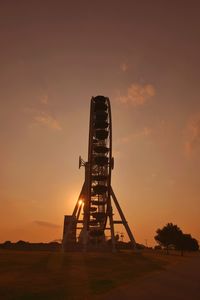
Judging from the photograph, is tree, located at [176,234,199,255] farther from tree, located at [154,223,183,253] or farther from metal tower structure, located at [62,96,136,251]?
metal tower structure, located at [62,96,136,251]

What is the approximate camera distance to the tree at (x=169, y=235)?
85.4m

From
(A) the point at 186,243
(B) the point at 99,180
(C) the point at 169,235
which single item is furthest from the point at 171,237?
(B) the point at 99,180

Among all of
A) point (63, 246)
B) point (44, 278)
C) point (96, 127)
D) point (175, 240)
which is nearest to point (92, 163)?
point (96, 127)

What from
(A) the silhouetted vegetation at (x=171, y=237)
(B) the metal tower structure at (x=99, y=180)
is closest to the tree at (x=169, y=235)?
(A) the silhouetted vegetation at (x=171, y=237)

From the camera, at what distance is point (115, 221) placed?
53.2m

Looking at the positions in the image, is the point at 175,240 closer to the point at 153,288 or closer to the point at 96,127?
the point at 96,127

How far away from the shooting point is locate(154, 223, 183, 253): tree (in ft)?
280

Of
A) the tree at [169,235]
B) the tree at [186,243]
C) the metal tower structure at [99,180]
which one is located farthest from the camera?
the tree at [169,235]

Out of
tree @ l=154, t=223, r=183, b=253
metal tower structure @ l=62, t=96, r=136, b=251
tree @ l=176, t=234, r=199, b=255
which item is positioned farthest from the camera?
tree @ l=154, t=223, r=183, b=253

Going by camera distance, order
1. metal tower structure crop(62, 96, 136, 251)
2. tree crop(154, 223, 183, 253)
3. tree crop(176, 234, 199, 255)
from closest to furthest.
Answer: metal tower structure crop(62, 96, 136, 251)
tree crop(176, 234, 199, 255)
tree crop(154, 223, 183, 253)

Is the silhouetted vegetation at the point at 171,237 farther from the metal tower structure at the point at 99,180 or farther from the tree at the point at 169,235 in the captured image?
the metal tower structure at the point at 99,180

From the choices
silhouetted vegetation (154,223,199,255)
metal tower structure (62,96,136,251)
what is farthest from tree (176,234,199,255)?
metal tower structure (62,96,136,251)

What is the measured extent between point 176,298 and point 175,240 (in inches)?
3043

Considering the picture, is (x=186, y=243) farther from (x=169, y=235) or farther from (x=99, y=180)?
(x=99, y=180)
